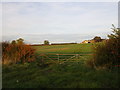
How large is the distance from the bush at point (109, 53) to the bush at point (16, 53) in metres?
6.73

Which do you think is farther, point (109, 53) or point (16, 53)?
point (16, 53)

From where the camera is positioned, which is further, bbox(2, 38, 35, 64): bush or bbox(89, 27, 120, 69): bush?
bbox(2, 38, 35, 64): bush

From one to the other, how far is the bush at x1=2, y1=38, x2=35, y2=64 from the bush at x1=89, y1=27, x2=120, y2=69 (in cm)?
673

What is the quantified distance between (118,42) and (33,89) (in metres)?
5.85

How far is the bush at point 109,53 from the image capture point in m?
7.48

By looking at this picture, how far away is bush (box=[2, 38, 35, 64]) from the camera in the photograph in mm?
11391

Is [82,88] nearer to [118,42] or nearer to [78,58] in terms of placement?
[118,42]

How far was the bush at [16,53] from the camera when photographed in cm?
1139

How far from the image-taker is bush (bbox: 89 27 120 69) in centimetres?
748

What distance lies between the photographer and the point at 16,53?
37.9ft

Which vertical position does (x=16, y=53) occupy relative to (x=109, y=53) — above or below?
below

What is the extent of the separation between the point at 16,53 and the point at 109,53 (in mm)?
8403

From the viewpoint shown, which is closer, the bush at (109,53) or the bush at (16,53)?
the bush at (109,53)

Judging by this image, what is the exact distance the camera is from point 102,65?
7844 millimetres
